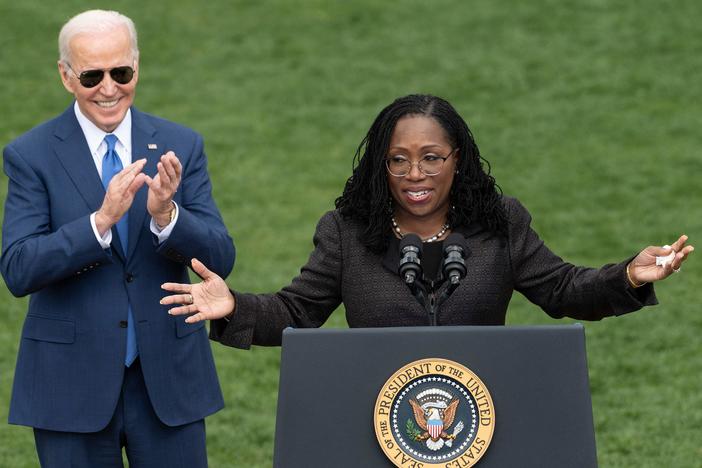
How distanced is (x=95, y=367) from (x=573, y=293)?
1.52 metres

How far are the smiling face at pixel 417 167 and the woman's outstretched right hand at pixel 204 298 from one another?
607 millimetres

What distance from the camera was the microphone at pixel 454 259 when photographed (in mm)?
4477

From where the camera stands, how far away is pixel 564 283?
4902 millimetres

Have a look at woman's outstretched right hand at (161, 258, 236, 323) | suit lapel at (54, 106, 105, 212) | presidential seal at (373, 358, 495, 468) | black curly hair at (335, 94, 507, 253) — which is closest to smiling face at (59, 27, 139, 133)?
suit lapel at (54, 106, 105, 212)

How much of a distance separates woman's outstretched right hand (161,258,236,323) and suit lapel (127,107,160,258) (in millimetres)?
467

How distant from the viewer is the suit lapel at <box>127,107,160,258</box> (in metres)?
5.12

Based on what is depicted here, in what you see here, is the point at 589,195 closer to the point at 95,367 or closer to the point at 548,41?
the point at 548,41

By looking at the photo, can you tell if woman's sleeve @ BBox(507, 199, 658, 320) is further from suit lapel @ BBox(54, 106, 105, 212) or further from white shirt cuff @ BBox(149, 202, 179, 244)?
suit lapel @ BBox(54, 106, 105, 212)

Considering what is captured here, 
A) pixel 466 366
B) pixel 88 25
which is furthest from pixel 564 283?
pixel 88 25

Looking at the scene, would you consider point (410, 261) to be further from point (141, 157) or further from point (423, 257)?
point (141, 157)

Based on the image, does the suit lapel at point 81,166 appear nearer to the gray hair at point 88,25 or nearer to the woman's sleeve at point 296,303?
the gray hair at point 88,25

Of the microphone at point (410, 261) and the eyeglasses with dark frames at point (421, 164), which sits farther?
the eyeglasses with dark frames at point (421, 164)

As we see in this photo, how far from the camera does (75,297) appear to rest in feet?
16.7

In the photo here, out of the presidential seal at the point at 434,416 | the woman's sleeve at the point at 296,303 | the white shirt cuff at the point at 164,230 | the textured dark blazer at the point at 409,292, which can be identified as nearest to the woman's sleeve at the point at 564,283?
the textured dark blazer at the point at 409,292
